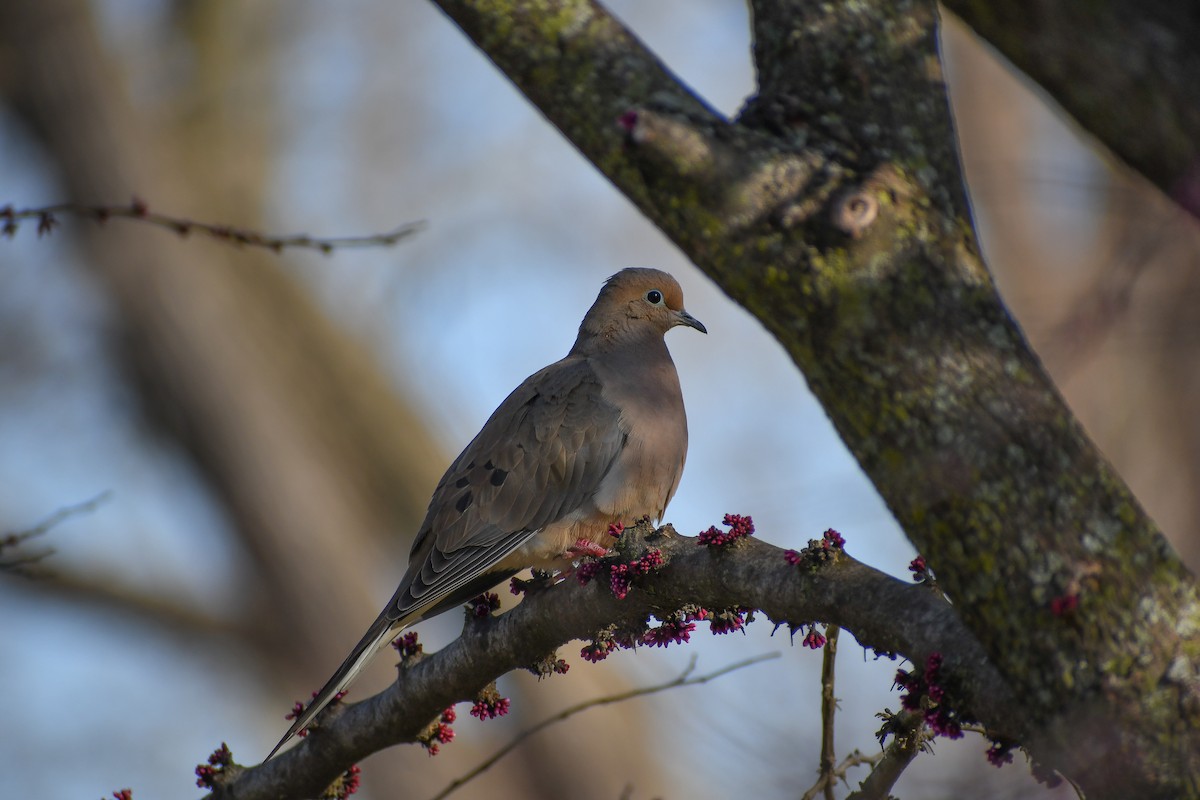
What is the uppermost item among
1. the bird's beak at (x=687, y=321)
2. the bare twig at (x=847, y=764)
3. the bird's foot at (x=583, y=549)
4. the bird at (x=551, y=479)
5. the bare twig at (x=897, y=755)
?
the bird's beak at (x=687, y=321)

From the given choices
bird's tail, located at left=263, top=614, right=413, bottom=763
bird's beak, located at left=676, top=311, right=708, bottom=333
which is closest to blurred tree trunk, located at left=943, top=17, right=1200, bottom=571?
bird's beak, located at left=676, top=311, right=708, bottom=333

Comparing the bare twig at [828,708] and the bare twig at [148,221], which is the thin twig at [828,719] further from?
the bare twig at [148,221]

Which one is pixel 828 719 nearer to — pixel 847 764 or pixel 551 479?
pixel 847 764

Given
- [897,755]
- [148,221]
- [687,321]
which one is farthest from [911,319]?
[687,321]

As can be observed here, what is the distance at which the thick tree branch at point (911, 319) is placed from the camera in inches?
74.4

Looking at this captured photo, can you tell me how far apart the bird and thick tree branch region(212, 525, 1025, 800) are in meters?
0.95

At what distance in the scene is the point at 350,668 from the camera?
3.63 meters

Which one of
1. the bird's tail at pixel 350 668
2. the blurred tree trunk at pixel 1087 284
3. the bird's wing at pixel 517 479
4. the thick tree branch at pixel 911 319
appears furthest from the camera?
the blurred tree trunk at pixel 1087 284

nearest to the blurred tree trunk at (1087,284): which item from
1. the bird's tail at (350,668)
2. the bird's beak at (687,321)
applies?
the bird's beak at (687,321)

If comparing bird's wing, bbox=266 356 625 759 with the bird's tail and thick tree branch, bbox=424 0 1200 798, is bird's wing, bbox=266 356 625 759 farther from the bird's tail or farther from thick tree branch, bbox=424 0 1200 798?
thick tree branch, bbox=424 0 1200 798

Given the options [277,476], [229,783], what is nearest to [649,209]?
[229,783]

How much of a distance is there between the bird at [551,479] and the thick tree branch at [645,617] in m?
0.95

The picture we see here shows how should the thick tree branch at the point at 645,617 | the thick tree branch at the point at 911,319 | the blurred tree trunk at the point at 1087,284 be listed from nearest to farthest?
the thick tree branch at the point at 911,319, the thick tree branch at the point at 645,617, the blurred tree trunk at the point at 1087,284

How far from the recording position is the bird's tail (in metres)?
3.26
